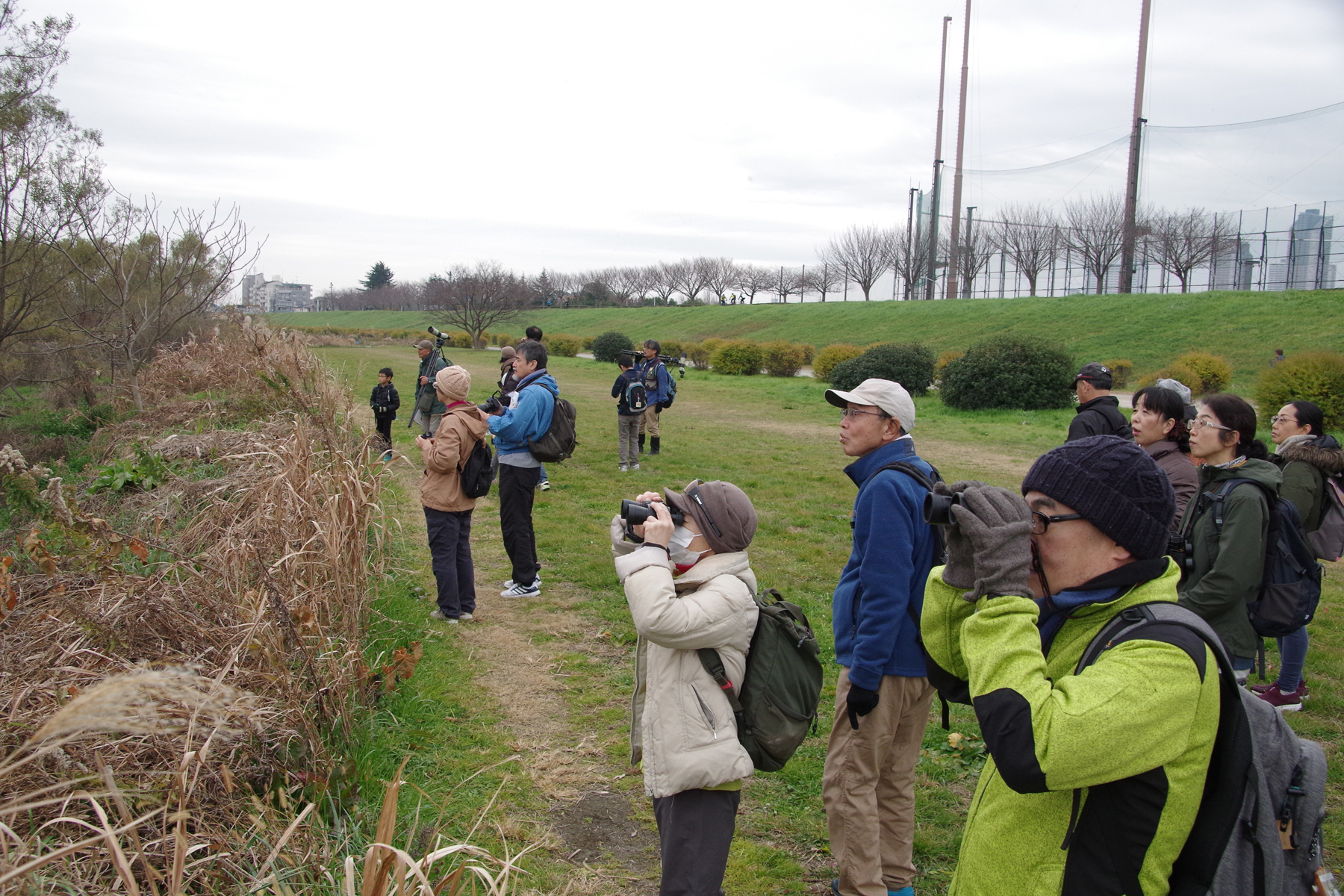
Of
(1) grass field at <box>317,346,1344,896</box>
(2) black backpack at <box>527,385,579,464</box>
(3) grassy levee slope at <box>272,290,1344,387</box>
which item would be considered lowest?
(1) grass field at <box>317,346,1344,896</box>

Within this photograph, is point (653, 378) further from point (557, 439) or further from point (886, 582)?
point (886, 582)

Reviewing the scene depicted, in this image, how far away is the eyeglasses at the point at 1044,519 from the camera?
1767 mm

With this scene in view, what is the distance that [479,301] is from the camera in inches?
1940

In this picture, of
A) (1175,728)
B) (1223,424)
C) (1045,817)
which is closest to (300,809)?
(1045,817)

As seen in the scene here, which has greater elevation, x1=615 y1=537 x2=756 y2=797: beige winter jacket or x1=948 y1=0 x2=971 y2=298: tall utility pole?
x1=948 y1=0 x2=971 y2=298: tall utility pole

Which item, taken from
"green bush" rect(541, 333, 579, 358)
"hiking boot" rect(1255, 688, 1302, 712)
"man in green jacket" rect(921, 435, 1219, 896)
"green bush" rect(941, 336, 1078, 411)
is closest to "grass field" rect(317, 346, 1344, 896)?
"hiking boot" rect(1255, 688, 1302, 712)

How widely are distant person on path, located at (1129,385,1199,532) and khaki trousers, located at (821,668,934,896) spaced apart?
2.20 m

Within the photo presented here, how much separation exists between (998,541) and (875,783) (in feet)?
5.82

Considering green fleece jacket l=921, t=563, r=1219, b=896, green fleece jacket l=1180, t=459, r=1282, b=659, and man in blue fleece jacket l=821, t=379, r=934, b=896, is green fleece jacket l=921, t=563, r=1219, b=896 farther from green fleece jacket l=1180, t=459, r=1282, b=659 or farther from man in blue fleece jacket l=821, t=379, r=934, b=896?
green fleece jacket l=1180, t=459, r=1282, b=659

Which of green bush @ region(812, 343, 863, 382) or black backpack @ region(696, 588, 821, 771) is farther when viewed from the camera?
green bush @ region(812, 343, 863, 382)

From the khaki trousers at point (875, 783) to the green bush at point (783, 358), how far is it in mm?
27325

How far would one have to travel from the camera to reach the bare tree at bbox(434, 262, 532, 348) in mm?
49281

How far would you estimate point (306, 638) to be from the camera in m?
3.86

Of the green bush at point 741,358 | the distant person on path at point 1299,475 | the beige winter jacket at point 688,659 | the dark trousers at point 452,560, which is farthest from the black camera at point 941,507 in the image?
the green bush at point 741,358
